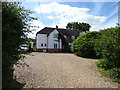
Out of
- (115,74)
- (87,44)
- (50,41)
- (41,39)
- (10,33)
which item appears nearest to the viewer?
(10,33)

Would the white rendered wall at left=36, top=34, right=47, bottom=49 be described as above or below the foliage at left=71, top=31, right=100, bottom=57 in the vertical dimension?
above

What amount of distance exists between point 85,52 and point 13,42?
1038 centimetres

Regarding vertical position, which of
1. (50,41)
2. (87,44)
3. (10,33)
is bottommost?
(87,44)

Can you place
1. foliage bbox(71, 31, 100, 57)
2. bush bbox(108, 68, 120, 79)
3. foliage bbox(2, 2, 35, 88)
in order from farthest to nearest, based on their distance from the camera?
foliage bbox(71, 31, 100, 57)
bush bbox(108, 68, 120, 79)
foliage bbox(2, 2, 35, 88)

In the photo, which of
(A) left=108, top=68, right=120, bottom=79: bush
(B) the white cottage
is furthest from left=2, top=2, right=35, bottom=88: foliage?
(B) the white cottage

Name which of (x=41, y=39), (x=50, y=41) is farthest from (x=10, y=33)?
(x=50, y=41)

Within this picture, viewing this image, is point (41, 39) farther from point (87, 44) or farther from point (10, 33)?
point (10, 33)

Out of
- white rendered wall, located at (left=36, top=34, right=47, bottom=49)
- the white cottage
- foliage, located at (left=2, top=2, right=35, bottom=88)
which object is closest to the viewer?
foliage, located at (left=2, top=2, right=35, bottom=88)

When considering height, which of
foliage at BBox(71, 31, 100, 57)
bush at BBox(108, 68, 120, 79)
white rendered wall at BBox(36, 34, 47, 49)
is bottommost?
bush at BBox(108, 68, 120, 79)

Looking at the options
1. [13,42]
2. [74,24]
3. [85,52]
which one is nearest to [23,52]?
[13,42]

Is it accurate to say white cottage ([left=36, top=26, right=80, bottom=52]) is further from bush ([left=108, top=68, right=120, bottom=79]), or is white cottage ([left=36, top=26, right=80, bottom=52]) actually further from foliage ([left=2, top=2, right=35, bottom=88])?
foliage ([left=2, top=2, right=35, bottom=88])

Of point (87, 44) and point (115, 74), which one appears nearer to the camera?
point (115, 74)

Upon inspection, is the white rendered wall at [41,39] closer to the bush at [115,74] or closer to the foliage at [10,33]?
the bush at [115,74]

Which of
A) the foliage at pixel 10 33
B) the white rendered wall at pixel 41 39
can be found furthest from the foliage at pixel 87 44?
the white rendered wall at pixel 41 39
